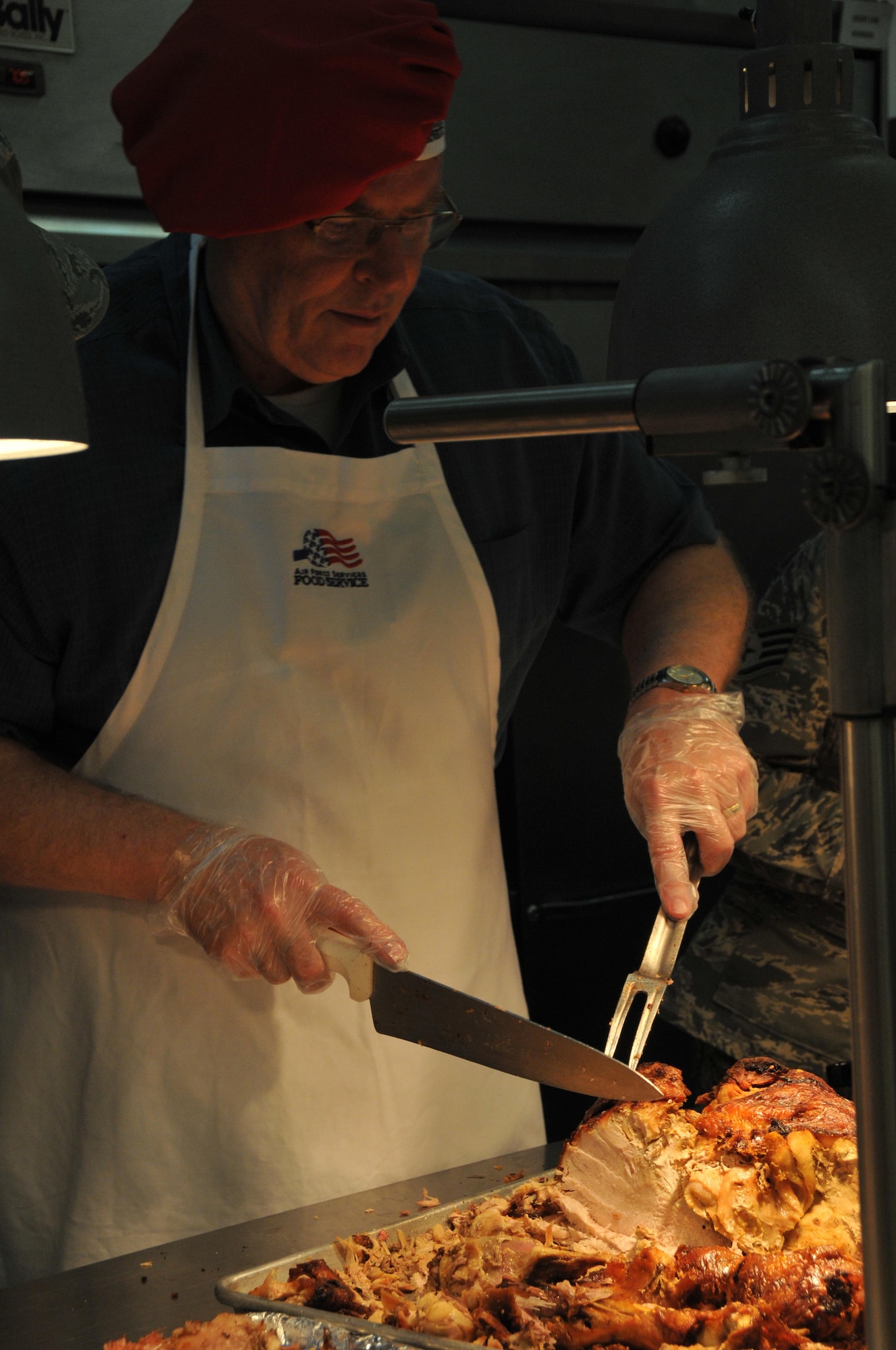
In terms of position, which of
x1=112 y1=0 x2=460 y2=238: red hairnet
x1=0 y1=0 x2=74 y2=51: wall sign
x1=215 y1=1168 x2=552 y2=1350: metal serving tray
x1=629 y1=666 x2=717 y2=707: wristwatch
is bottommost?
x1=215 y1=1168 x2=552 y2=1350: metal serving tray

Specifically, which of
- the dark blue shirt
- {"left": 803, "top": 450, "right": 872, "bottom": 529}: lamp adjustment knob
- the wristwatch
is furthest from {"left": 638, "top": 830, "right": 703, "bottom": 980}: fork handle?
{"left": 803, "top": 450, "right": 872, "bottom": 529}: lamp adjustment knob

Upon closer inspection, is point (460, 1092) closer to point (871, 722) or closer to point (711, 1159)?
point (711, 1159)

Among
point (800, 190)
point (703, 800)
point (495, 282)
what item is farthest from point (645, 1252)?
point (495, 282)

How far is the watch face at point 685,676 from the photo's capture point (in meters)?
1.88

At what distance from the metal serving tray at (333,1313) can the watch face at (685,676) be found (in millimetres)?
778

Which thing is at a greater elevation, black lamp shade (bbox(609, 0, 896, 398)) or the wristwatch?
black lamp shade (bbox(609, 0, 896, 398))

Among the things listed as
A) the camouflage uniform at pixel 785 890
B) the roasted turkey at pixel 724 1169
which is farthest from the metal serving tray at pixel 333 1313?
the camouflage uniform at pixel 785 890

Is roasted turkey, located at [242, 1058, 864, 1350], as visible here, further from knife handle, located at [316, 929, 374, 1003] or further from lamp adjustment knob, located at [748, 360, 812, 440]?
lamp adjustment knob, located at [748, 360, 812, 440]

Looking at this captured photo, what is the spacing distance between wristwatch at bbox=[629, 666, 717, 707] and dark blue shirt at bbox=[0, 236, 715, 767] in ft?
0.84

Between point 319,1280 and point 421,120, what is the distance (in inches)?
50.2

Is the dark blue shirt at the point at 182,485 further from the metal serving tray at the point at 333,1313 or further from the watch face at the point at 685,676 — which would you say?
the metal serving tray at the point at 333,1313

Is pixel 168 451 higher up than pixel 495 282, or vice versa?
pixel 495 282

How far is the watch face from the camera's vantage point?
1.88m

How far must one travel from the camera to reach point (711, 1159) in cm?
141
